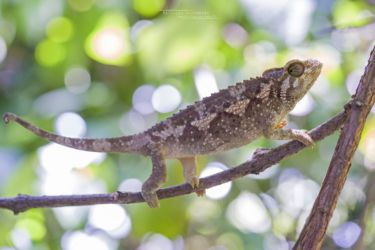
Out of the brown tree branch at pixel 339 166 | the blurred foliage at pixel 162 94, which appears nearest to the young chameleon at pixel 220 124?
the brown tree branch at pixel 339 166

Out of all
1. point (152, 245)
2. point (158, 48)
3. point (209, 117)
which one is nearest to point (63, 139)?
point (209, 117)

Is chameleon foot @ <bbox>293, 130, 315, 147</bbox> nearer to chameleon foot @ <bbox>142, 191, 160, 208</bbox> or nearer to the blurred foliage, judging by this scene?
chameleon foot @ <bbox>142, 191, 160, 208</bbox>

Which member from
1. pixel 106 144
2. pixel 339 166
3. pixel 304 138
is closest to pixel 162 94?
pixel 106 144

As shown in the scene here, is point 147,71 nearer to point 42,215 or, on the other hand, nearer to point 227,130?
point 42,215

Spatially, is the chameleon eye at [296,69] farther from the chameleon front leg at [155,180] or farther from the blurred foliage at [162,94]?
the blurred foliage at [162,94]

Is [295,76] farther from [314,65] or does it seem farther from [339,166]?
[339,166]

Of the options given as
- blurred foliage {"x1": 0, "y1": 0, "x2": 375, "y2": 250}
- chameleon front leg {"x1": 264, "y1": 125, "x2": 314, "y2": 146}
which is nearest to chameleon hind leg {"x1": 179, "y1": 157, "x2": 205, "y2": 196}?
chameleon front leg {"x1": 264, "y1": 125, "x2": 314, "y2": 146}

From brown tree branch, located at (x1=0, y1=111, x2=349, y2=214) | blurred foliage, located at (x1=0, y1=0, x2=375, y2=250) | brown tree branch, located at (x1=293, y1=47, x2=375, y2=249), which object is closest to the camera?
brown tree branch, located at (x1=293, y1=47, x2=375, y2=249)
